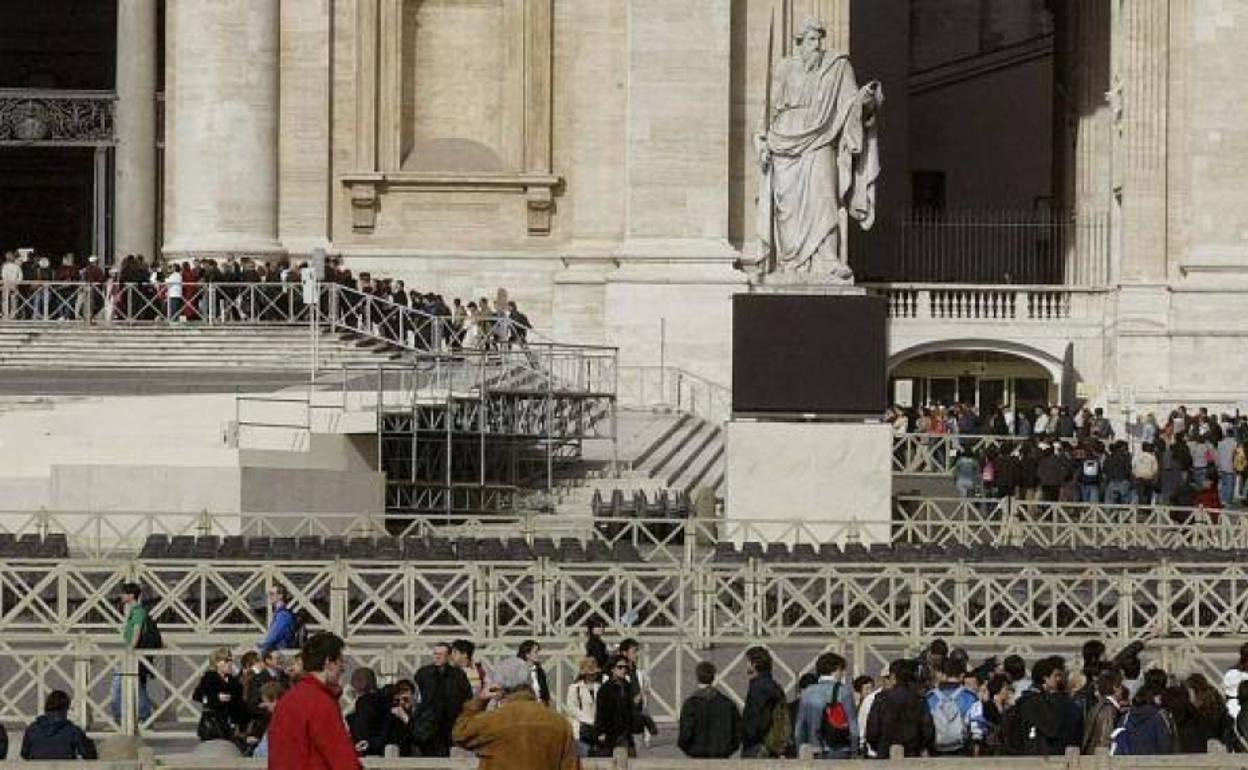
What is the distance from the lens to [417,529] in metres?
38.0

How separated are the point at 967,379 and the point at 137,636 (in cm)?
3597

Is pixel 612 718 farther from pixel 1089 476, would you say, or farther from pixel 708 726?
pixel 1089 476

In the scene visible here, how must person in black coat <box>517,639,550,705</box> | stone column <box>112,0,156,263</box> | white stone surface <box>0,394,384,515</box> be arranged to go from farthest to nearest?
stone column <box>112,0,156,263</box> → white stone surface <box>0,394,384,515</box> → person in black coat <box>517,639,550,705</box>

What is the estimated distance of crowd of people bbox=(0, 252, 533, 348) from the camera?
50.1 m

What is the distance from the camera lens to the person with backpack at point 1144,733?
64.5 feet

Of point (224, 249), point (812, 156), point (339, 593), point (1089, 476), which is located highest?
point (812, 156)

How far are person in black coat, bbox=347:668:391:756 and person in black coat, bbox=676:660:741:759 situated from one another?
1.75 m

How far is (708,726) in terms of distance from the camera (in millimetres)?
20891

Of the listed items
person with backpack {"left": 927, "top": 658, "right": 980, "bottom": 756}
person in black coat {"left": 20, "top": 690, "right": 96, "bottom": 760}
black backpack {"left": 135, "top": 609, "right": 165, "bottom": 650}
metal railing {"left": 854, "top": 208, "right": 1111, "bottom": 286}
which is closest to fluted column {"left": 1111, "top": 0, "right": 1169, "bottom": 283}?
metal railing {"left": 854, "top": 208, "right": 1111, "bottom": 286}

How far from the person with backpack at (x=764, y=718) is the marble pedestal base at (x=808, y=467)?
1489cm

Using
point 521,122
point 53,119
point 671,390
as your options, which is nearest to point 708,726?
point 671,390

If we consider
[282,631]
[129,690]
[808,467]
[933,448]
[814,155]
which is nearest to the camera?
[129,690]


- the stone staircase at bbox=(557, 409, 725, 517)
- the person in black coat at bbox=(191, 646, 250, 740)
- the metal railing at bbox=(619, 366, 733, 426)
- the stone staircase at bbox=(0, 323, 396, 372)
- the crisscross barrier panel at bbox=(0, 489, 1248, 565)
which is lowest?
the person in black coat at bbox=(191, 646, 250, 740)

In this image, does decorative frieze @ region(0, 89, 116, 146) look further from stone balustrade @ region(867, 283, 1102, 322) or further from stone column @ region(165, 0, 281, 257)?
stone balustrade @ region(867, 283, 1102, 322)
